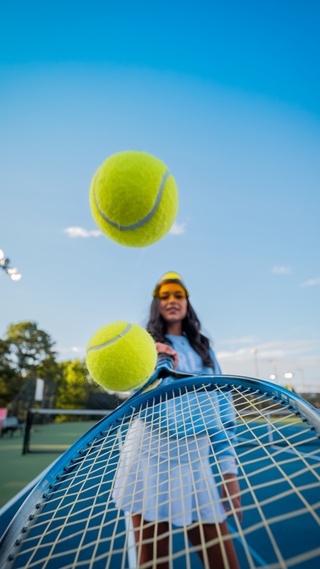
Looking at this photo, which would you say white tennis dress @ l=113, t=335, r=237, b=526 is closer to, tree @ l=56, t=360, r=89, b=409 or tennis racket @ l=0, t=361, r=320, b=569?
tennis racket @ l=0, t=361, r=320, b=569

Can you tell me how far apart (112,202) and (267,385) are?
904 millimetres

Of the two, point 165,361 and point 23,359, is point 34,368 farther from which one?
point 165,361

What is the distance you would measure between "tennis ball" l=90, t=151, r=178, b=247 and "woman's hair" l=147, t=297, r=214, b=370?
78 centimetres

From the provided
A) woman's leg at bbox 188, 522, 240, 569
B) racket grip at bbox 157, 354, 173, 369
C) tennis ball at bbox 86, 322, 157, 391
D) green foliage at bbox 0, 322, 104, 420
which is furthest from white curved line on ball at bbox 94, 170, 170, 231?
green foliage at bbox 0, 322, 104, 420

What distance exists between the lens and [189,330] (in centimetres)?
219

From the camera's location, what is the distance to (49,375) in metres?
23.6

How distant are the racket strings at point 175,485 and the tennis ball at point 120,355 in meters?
0.16

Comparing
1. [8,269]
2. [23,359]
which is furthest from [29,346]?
[8,269]

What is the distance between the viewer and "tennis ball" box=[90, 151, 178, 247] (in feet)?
4.14

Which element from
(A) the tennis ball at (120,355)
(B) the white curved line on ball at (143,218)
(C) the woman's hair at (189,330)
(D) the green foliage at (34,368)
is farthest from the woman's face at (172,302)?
(D) the green foliage at (34,368)

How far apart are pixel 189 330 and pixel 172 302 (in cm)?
23

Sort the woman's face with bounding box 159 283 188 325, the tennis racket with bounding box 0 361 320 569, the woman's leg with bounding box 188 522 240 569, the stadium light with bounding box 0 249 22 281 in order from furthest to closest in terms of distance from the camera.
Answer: the stadium light with bounding box 0 249 22 281 < the woman's face with bounding box 159 283 188 325 < the woman's leg with bounding box 188 522 240 569 < the tennis racket with bounding box 0 361 320 569

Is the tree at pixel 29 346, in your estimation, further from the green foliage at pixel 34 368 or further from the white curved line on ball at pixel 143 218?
the white curved line on ball at pixel 143 218

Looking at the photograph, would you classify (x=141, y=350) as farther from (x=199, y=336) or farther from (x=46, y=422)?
(x=46, y=422)
